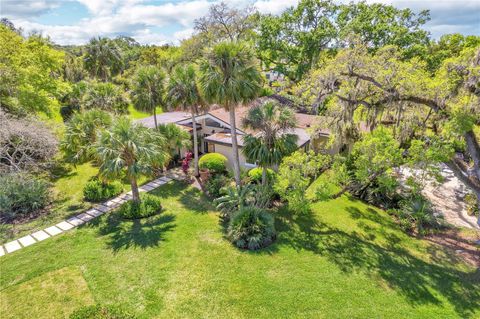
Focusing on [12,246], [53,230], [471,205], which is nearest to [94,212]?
[53,230]

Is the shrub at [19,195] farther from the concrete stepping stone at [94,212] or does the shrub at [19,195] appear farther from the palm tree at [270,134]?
the palm tree at [270,134]

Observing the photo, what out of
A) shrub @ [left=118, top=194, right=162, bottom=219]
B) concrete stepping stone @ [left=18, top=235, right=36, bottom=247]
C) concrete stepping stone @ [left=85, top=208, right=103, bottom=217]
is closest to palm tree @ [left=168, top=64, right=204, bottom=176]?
shrub @ [left=118, top=194, right=162, bottom=219]

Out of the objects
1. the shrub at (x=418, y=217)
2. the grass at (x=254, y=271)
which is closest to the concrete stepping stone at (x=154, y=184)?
the grass at (x=254, y=271)

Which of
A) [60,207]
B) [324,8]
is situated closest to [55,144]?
[60,207]

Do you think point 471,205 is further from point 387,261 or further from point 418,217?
point 387,261

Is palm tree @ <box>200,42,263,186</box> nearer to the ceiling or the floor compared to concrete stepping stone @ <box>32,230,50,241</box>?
nearer to the ceiling

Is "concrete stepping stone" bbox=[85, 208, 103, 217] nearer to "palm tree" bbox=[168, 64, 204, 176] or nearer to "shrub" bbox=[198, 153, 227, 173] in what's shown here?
"shrub" bbox=[198, 153, 227, 173]
